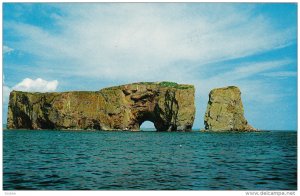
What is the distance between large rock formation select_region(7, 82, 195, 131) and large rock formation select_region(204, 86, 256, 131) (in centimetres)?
583

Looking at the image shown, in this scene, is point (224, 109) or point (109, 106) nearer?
point (224, 109)

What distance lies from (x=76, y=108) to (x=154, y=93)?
82.9 feet

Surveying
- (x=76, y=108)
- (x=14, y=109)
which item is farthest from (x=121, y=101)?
(x=14, y=109)

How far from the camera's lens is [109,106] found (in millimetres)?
118875

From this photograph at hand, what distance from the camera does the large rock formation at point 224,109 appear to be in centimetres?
11362

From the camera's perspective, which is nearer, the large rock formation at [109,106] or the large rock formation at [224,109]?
the large rock formation at [224,109]

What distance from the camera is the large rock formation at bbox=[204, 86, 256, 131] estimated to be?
4473 inches

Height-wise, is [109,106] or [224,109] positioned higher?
[109,106]

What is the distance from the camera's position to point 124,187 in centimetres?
1883

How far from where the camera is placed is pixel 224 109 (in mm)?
113500

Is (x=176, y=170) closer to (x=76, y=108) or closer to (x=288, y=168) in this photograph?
(x=288, y=168)

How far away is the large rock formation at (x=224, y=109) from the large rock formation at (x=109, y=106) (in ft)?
19.1

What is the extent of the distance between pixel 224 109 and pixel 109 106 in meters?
36.1

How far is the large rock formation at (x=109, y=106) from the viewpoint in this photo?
379ft
